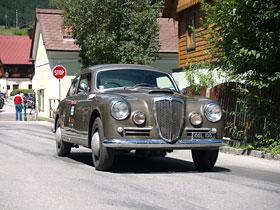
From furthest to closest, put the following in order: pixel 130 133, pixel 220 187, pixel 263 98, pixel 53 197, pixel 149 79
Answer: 1. pixel 263 98
2. pixel 149 79
3. pixel 130 133
4. pixel 220 187
5. pixel 53 197

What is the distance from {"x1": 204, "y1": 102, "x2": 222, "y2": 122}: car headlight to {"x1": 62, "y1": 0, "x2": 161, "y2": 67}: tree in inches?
682

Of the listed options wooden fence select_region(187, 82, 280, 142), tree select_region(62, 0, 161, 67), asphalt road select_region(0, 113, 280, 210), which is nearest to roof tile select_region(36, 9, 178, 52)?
tree select_region(62, 0, 161, 67)

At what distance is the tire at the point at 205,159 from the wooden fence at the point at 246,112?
12.0 feet

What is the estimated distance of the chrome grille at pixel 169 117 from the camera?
7.70m

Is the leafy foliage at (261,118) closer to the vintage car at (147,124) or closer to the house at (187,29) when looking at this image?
the vintage car at (147,124)

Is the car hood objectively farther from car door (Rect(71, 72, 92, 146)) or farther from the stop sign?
the stop sign

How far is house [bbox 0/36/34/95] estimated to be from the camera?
307 ft

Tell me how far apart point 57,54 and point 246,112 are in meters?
26.2

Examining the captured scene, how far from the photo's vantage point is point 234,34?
11.3 m

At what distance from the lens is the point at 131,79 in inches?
366

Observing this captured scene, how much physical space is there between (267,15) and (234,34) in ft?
2.92

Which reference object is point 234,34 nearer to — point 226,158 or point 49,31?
point 226,158

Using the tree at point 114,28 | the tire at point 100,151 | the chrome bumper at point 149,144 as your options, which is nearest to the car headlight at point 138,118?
the chrome bumper at point 149,144

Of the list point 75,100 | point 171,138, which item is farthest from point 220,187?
point 75,100
